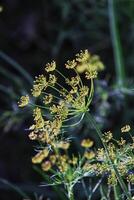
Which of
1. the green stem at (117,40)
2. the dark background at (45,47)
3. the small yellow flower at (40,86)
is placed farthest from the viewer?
the dark background at (45,47)

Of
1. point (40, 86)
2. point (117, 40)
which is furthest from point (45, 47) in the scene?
point (40, 86)

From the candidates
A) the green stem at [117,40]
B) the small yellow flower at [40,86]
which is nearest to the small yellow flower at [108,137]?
the small yellow flower at [40,86]

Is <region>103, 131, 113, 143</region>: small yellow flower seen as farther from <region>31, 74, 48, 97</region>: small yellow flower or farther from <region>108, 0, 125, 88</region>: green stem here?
<region>108, 0, 125, 88</region>: green stem

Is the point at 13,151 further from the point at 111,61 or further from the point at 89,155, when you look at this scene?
the point at 89,155

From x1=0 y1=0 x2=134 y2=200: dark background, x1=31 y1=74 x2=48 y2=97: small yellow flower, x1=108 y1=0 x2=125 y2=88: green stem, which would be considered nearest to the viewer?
x1=31 y1=74 x2=48 y2=97: small yellow flower

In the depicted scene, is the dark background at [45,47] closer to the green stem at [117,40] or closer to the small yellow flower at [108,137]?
the green stem at [117,40]

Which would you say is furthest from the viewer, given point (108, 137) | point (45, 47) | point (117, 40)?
point (45, 47)

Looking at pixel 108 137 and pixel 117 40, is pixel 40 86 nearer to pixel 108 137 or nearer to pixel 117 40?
pixel 108 137

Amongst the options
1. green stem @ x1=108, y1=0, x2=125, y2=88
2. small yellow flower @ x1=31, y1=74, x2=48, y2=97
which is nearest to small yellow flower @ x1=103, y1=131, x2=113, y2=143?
small yellow flower @ x1=31, y1=74, x2=48, y2=97
